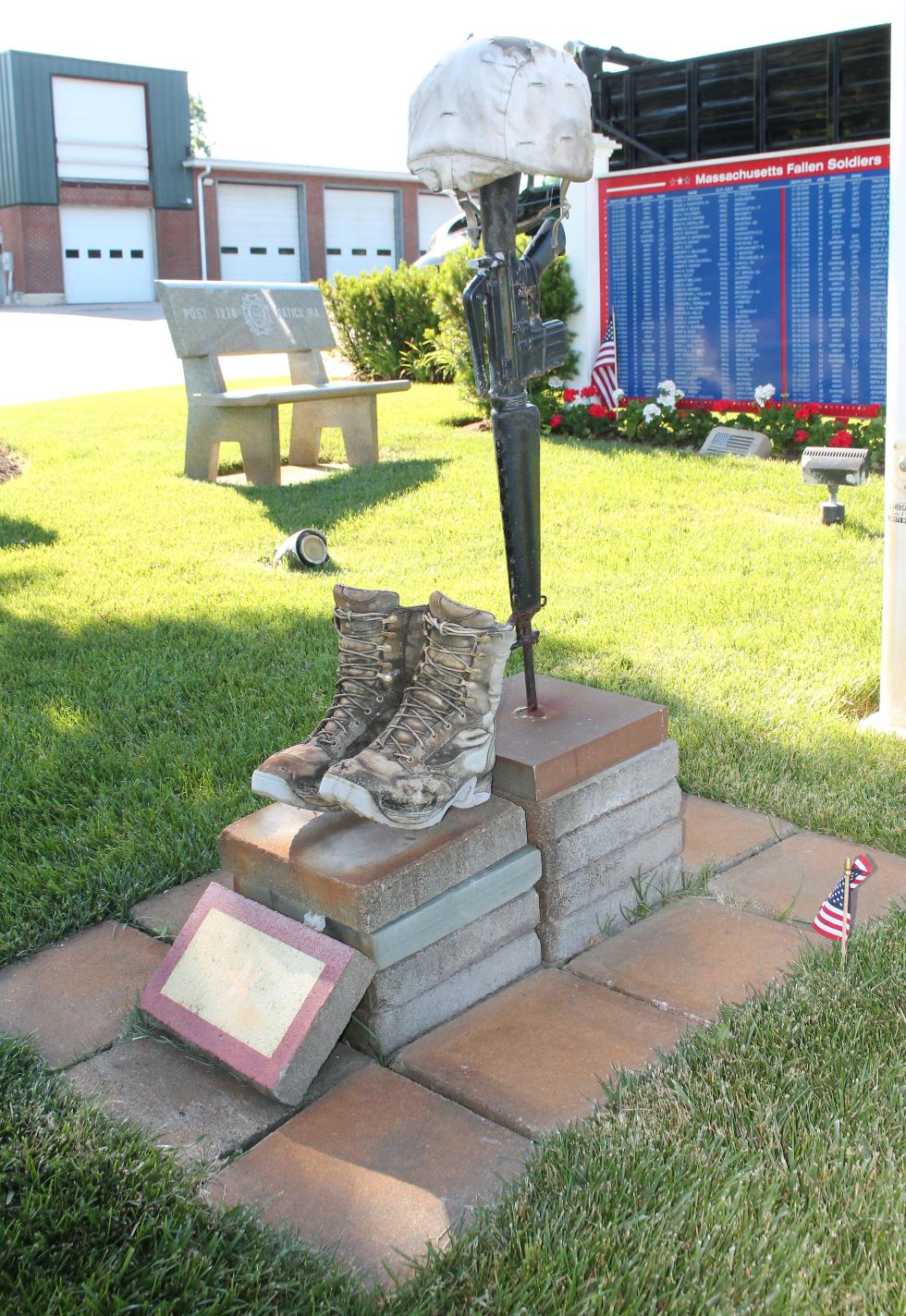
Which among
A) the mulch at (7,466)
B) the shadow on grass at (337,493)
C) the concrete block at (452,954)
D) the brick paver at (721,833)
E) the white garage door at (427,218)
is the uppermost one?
the white garage door at (427,218)

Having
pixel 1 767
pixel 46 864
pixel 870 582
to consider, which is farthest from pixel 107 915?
pixel 870 582

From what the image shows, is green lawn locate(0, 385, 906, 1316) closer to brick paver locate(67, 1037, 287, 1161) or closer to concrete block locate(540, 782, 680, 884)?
brick paver locate(67, 1037, 287, 1161)

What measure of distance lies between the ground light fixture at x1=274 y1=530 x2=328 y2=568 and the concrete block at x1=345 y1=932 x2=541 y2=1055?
3525 mm

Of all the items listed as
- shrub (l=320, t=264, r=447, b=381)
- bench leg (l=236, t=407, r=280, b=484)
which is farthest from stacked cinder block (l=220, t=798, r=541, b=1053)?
shrub (l=320, t=264, r=447, b=381)

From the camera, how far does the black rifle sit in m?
2.53

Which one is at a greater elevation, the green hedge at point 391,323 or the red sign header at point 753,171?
the red sign header at point 753,171

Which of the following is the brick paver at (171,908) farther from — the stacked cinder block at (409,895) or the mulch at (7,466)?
the mulch at (7,466)

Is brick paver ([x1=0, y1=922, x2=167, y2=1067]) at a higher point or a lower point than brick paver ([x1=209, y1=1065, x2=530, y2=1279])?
higher

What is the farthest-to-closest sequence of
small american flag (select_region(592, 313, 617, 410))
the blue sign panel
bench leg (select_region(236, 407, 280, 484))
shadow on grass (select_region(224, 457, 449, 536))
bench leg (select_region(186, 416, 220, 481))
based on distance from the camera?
small american flag (select_region(592, 313, 617, 410)) → the blue sign panel → bench leg (select_region(186, 416, 220, 481)) → bench leg (select_region(236, 407, 280, 484)) → shadow on grass (select_region(224, 457, 449, 536))

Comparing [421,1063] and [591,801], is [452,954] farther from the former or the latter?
[591,801]

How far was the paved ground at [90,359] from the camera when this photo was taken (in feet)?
49.3

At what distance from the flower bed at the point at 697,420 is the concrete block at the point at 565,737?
18.7 feet

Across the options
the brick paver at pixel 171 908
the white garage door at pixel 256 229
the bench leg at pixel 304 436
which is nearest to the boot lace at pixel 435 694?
the brick paver at pixel 171 908

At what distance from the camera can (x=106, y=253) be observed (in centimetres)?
3519
